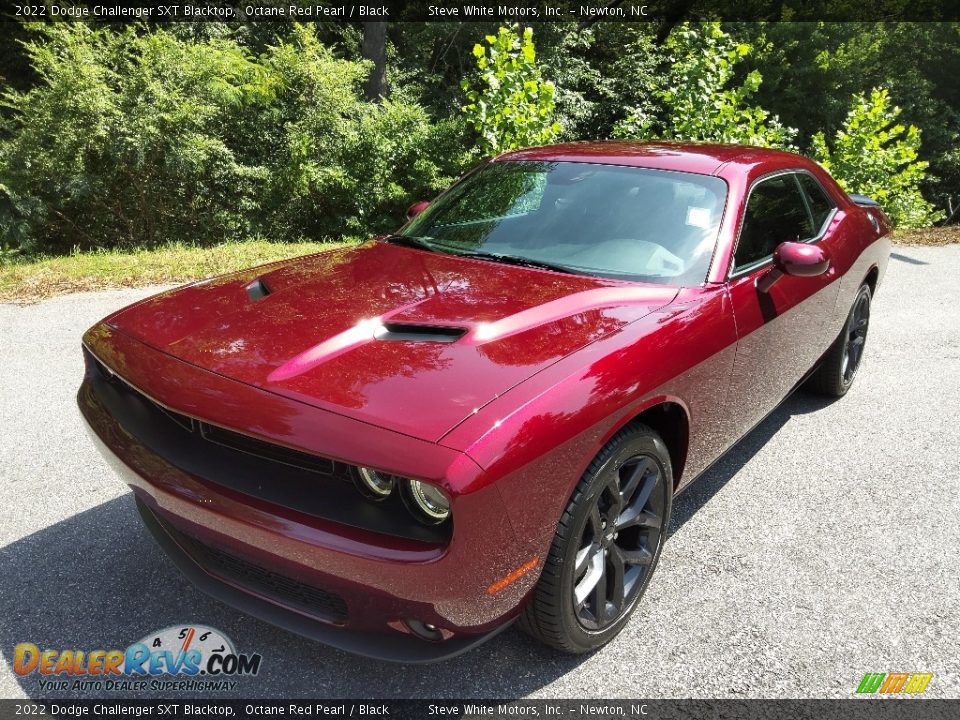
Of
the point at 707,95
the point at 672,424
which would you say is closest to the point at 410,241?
the point at 672,424

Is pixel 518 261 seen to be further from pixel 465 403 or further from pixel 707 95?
pixel 707 95

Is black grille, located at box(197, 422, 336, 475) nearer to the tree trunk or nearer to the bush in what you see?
the bush

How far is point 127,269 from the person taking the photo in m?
7.32

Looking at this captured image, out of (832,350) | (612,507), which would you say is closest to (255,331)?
(612,507)

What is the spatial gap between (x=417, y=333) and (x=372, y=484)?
57cm

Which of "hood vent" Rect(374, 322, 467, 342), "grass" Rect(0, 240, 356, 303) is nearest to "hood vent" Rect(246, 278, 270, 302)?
"hood vent" Rect(374, 322, 467, 342)

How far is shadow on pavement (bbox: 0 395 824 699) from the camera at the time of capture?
2186 millimetres

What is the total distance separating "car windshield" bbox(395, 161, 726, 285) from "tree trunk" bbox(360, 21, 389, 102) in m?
12.4

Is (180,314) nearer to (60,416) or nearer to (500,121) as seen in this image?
(60,416)

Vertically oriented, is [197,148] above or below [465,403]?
below

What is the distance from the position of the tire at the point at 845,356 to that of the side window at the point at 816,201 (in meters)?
0.58

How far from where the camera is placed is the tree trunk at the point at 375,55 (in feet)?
48.8

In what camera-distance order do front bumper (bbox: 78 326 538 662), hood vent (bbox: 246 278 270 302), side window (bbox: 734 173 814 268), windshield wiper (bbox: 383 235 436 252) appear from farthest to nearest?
windshield wiper (bbox: 383 235 436 252)
side window (bbox: 734 173 814 268)
hood vent (bbox: 246 278 270 302)
front bumper (bbox: 78 326 538 662)

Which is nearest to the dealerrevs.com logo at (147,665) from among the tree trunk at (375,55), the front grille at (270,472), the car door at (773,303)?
the front grille at (270,472)
